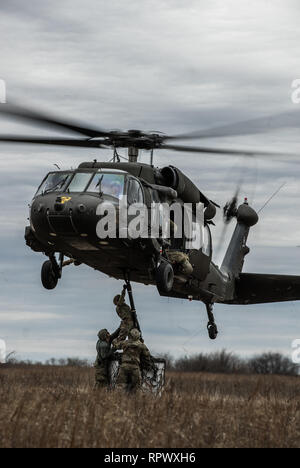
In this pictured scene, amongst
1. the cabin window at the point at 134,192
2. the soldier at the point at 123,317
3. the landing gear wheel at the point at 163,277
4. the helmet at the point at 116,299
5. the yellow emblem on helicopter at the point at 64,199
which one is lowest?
the soldier at the point at 123,317

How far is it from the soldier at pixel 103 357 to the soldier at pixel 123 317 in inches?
5.0

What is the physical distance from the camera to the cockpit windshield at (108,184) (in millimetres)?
15586

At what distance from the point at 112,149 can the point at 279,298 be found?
6.10 m

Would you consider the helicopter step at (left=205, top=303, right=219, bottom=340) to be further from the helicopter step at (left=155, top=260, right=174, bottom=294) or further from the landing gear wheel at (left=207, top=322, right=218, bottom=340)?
the helicopter step at (left=155, top=260, right=174, bottom=294)

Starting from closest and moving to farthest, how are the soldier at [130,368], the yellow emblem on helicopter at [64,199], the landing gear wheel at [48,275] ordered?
the yellow emblem on helicopter at [64,199] < the soldier at [130,368] < the landing gear wheel at [48,275]

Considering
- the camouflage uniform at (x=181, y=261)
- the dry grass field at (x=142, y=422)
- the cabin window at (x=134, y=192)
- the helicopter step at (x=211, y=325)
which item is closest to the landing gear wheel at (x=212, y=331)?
the helicopter step at (x=211, y=325)

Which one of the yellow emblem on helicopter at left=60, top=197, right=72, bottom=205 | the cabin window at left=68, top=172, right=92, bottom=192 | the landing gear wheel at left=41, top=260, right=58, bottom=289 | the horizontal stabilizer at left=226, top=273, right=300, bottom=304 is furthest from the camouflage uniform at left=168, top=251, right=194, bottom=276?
the horizontal stabilizer at left=226, top=273, right=300, bottom=304

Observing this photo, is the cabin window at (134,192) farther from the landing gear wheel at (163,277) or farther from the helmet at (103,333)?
the helmet at (103,333)

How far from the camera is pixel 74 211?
15031mm

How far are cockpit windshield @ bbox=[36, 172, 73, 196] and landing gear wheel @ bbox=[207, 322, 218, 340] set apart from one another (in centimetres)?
604

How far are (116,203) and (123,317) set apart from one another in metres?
2.31

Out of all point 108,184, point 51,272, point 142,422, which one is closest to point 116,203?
point 108,184

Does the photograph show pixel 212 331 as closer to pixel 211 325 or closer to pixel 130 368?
pixel 211 325
